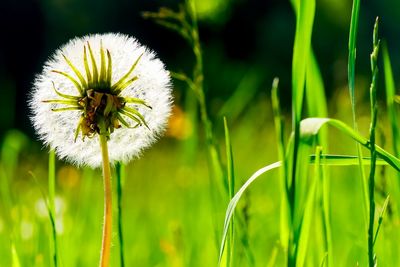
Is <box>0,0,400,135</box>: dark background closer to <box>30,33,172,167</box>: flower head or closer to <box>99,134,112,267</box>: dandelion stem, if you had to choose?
<box>30,33,172,167</box>: flower head

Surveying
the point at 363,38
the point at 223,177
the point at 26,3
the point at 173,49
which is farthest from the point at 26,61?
the point at 223,177

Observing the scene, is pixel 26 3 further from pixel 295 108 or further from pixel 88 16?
pixel 295 108

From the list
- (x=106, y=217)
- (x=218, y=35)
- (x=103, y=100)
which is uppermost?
(x=218, y=35)

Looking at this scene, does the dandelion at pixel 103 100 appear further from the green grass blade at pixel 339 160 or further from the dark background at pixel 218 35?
the dark background at pixel 218 35

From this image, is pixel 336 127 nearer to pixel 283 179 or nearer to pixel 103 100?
pixel 283 179

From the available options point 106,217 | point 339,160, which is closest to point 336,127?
point 339,160

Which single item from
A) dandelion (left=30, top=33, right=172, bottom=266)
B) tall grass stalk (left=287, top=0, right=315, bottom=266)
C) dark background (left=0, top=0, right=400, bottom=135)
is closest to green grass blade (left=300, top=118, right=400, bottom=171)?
tall grass stalk (left=287, top=0, right=315, bottom=266)

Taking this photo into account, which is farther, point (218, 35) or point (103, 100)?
point (218, 35)


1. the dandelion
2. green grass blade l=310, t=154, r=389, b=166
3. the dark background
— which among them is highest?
the dark background
